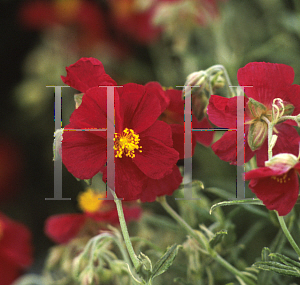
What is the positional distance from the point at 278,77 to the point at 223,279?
26 cm

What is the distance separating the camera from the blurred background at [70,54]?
812mm

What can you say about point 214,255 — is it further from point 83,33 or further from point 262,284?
point 83,33

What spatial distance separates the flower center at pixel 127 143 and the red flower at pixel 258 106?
7 centimetres

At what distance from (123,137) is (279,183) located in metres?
0.14

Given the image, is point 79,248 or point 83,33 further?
point 83,33

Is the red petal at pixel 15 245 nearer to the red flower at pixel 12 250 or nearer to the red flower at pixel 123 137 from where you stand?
the red flower at pixel 12 250

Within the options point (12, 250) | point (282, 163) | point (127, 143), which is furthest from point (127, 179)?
point (12, 250)

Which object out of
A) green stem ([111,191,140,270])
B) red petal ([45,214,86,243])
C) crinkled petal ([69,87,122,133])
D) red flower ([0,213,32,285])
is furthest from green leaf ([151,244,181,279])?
red flower ([0,213,32,285])

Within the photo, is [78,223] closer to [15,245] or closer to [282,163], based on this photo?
[15,245]

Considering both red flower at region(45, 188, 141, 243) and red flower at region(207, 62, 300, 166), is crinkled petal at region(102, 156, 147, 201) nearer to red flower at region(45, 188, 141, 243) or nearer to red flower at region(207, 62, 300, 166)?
red flower at region(207, 62, 300, 166)

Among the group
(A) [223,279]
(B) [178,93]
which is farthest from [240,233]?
(B) [178,93]

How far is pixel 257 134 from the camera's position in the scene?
1.11 ft

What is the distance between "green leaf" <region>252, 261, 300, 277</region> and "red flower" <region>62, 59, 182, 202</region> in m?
0.11

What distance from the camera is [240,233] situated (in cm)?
63
